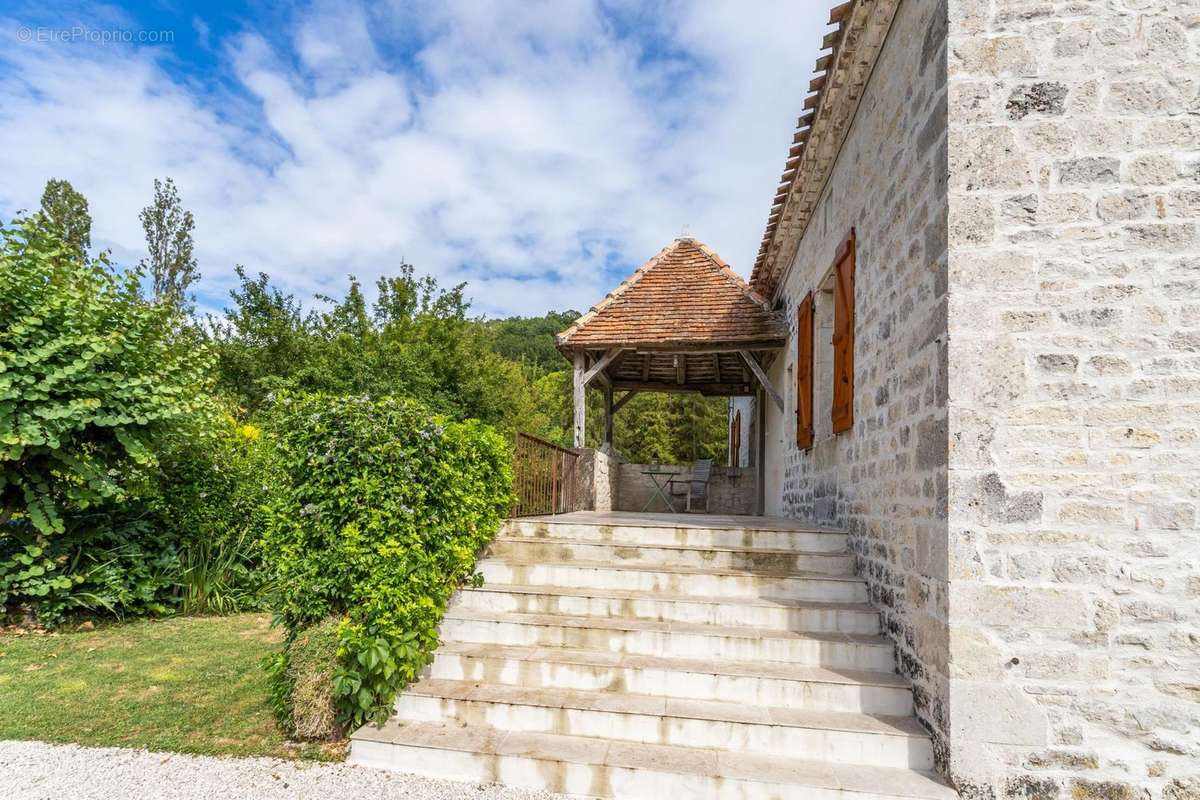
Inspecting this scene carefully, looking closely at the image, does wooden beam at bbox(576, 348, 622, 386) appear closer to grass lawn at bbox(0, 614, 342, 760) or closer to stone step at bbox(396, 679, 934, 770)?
grass lawn at bbox(0, 614, 342, 760)

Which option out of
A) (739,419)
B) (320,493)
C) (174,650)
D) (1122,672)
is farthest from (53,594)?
(739,419)

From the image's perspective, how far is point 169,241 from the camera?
78.8ft

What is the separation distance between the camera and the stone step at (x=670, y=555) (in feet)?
16.1

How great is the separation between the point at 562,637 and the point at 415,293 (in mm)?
17627

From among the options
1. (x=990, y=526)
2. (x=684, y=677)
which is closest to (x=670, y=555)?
(x=684, y=677)

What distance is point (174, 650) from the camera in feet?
18.1

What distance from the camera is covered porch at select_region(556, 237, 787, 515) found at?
942cm

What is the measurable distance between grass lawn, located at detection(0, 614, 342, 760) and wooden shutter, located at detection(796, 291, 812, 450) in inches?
215

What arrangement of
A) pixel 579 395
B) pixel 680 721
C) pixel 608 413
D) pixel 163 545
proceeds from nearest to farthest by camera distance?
pixel 680 721
pixel 163 545
pixel 579 395
pixel 608 413

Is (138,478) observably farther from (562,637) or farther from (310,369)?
(310,369)

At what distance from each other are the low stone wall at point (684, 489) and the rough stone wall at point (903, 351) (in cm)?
734

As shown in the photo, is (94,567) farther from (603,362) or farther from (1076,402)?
(1076,402)

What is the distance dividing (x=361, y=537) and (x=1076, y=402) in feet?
12.9

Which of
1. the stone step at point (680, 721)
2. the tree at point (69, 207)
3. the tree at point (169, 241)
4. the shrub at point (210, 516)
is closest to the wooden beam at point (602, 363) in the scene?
the shrub at point (210, 516)
